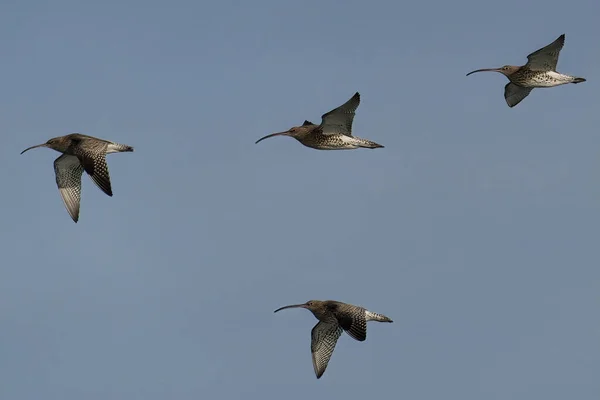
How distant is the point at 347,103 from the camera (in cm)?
4438

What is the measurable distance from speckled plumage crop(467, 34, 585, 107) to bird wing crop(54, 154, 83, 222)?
12333 millimetres

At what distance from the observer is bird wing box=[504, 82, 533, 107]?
165 ft

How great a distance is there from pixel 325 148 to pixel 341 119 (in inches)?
55.6

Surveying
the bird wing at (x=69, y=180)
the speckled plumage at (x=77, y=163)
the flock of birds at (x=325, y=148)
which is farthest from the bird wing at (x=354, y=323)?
the bird wing at (x=69, y=180)

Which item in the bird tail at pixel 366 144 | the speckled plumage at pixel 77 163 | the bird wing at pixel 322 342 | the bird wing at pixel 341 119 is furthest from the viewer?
the bird wing at pixel 322 342

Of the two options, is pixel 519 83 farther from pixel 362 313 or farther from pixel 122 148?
pixel 122 148

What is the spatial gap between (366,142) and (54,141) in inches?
356

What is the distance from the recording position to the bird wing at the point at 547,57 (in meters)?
47.2

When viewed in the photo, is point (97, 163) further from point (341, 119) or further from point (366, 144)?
point (366, 144)

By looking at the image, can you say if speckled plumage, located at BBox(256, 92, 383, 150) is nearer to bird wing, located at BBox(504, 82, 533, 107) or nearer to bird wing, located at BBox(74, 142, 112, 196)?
bird wing, located at BBox(74, 142, 112, 196)

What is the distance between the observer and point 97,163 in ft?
144

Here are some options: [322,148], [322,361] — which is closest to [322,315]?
[322,361]

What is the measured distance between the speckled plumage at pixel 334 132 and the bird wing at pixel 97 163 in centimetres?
484

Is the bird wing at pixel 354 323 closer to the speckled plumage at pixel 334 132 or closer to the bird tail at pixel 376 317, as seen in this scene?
the bird tail at pixel 376 317
